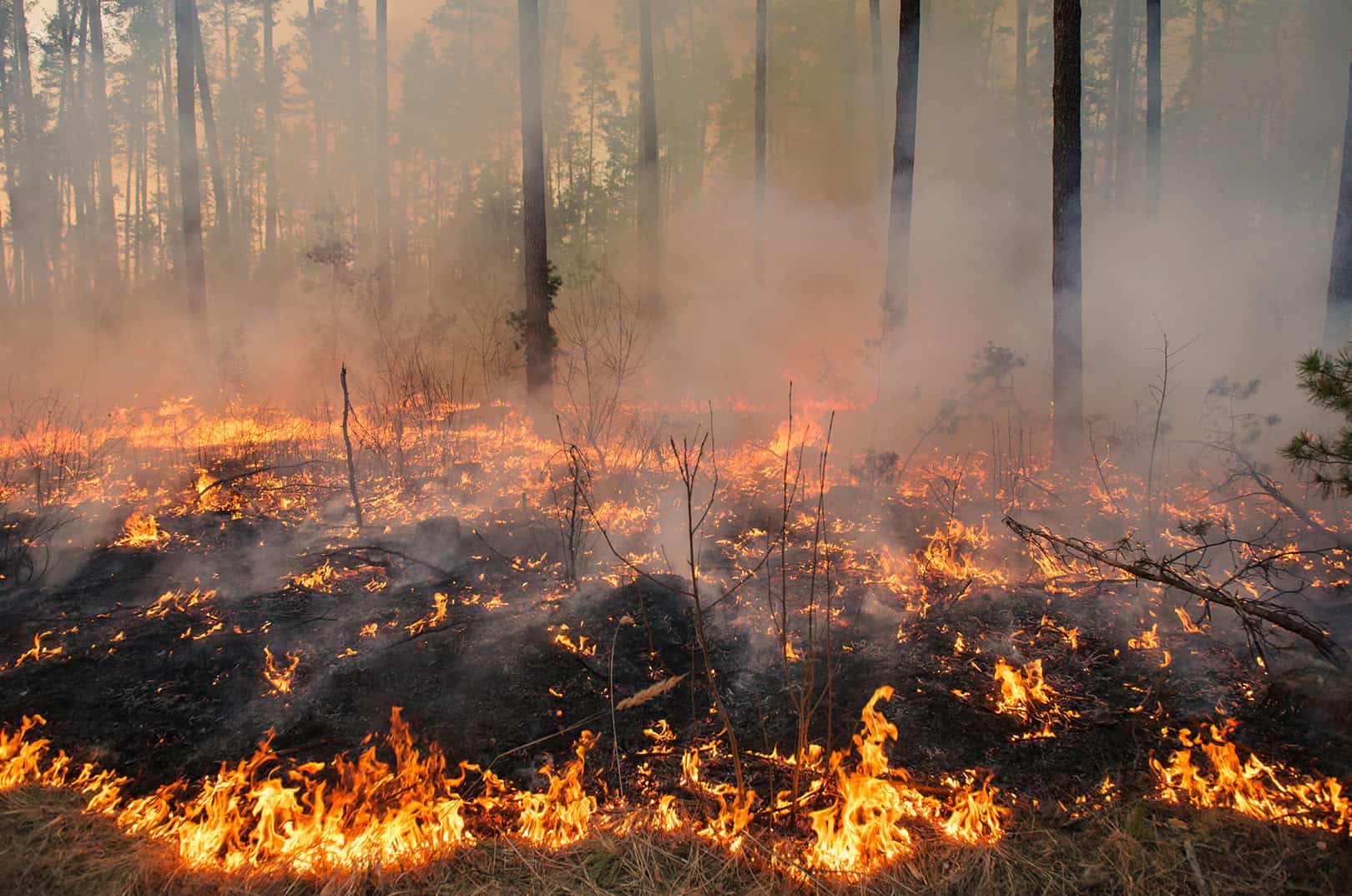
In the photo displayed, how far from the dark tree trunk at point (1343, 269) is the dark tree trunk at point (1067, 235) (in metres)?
3.97

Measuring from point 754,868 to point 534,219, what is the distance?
900cm

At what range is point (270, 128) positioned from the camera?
27.0 metres

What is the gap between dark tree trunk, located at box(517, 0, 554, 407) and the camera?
929 centimetres

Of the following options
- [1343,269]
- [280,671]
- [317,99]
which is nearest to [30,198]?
[317,99]

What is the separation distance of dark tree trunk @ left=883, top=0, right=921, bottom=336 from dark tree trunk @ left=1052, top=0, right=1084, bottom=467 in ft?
5.73

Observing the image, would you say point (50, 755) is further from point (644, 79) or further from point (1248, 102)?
point (1248, 102)

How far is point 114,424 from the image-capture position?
10852 millimetres

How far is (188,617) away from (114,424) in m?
9.30

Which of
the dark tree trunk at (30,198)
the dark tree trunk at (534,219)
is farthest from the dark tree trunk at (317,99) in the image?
the dark tree trunk at (534,219)

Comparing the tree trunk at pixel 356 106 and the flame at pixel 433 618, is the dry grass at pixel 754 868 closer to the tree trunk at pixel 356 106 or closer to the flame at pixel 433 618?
the flame at pixel 433 618

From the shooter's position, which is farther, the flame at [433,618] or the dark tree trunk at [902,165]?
the dark tree trunk at [902,165]

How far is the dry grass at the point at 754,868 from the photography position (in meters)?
→ 2.24

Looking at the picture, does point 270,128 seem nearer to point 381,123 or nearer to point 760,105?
point 381,123

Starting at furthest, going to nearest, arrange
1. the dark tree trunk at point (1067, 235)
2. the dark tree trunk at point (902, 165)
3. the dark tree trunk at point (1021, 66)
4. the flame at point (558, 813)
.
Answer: the dark tree trunk at point (1021, 66)
the dark tree trunk at point (902, 165)
the dark tree trunk at point (1067, 235)
the flame at point (558, 813)
